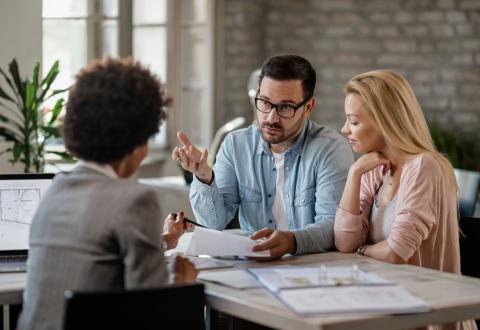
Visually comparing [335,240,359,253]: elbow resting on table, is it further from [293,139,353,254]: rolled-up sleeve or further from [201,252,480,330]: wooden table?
[201,252,480,330]: wooden table

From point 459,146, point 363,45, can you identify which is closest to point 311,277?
point 459,146

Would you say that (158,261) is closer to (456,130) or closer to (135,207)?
(135,207)

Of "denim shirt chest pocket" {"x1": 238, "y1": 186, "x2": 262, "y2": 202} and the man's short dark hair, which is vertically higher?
the man's short dark hair

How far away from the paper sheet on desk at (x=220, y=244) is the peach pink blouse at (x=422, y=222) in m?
0.37

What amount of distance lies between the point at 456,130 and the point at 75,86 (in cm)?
513

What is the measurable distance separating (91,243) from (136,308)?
18 centimetres

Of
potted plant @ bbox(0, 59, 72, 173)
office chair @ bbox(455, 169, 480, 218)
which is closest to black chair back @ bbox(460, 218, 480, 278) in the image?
office chair @ bbox(455, 169, 480, 218)

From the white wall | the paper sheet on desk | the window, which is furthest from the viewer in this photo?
the window

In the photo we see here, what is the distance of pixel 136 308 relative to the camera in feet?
6.36

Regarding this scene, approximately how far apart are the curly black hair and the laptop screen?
0.69m

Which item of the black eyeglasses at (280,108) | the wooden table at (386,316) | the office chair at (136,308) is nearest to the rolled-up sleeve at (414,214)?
the wooden table at (386,316)

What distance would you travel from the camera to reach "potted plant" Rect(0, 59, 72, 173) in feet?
13.8

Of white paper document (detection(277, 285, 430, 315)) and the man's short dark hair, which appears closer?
white paper document (detection(277, 285, 430, 315))

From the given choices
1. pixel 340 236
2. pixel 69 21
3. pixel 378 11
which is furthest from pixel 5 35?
pixel 378 11
